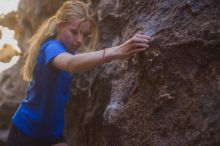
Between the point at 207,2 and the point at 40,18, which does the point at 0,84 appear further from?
the point at 207,2

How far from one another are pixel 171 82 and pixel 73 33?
939mm

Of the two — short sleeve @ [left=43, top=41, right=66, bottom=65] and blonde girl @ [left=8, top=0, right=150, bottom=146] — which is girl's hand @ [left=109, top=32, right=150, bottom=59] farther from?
blonde girl @ [left=8, top=0, right=150, bottom=146]

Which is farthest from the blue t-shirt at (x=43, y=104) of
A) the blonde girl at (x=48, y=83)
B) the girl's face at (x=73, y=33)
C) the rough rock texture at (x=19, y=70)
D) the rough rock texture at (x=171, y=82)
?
the rough rock texture at (x=19, y=70)

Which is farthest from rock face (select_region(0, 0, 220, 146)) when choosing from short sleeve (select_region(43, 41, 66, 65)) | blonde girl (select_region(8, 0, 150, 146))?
short sleeve (select_region(43, 41, 66, 65))

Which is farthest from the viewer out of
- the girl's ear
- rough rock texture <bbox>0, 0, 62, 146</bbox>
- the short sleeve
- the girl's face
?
rough rock texture <bbox>0, 0, 62, 146</bbox>

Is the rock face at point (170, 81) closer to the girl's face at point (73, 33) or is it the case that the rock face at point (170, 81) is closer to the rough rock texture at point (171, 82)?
the rough rock texture at point (171, 82)

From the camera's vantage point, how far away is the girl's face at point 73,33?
9.88ft

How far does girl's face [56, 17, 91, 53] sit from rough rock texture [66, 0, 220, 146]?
40 centimetres

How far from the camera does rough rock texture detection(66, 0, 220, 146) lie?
2379 mm

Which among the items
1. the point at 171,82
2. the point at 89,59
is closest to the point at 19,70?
the point at 89,59

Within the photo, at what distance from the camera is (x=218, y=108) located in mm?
2283

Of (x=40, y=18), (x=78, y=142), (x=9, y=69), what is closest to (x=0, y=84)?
(x=9, y=69)

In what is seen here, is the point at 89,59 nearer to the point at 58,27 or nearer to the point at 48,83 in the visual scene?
the point at 48,83

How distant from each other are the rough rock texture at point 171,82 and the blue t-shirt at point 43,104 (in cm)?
44
